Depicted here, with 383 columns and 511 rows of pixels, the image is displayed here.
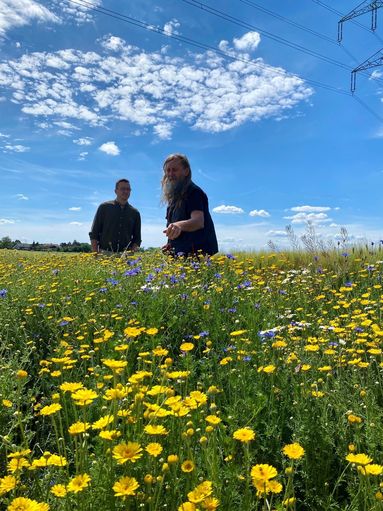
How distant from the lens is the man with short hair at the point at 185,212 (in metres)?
4.98

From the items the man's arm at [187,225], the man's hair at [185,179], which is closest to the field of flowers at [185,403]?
the man's arm at [187,225]

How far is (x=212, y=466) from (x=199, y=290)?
2774 mm

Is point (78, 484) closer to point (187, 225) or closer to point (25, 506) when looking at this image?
point (25, 506)

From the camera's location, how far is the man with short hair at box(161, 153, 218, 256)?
4980 mm

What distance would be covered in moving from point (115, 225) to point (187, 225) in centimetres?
216

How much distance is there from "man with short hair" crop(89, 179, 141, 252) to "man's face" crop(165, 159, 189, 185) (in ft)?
5.76

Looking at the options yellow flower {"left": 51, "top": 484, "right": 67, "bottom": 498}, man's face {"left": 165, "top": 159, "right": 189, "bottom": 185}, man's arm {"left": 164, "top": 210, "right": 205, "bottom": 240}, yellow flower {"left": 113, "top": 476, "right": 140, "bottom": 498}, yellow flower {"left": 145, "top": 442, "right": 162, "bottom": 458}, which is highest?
man's face {"left": 165, "top": 159, "right": 189, "bottom": 185}

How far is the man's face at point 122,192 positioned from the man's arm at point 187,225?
199 cm

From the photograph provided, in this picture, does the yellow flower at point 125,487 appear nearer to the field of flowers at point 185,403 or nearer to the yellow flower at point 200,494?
the field of flowers at point 185,403

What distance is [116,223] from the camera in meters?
6.79

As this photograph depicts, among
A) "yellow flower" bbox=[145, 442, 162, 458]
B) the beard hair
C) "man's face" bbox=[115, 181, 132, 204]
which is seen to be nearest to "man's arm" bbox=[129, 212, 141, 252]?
"man's face" bbox=[115, 181, 132, 204]

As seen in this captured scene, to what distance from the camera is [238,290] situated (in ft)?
14.7

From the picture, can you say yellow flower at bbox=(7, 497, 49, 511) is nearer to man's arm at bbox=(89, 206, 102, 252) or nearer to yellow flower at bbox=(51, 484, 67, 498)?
yellow flower at bbox=(51, 484, 67, 498)

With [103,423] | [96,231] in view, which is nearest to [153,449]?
[103,423]
